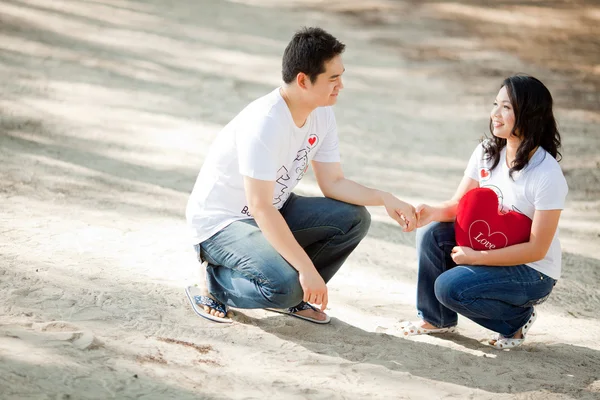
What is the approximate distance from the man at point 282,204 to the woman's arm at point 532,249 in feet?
1.41

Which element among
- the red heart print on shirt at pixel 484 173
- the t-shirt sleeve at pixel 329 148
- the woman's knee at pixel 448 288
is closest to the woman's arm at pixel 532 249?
the woman's knee at pixel 448 288

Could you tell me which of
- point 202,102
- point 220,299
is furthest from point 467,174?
point 202,102

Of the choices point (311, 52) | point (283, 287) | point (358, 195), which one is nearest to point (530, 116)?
point (358, 195)

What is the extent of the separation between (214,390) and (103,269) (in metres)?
1.44

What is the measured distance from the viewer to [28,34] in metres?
8.50

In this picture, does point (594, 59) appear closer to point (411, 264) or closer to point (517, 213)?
point (411, 264)

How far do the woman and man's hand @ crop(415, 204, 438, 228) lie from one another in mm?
112

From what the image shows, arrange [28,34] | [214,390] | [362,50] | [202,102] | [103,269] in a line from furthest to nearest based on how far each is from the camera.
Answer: [362,50], [28,34], [202,102], [103,269], [214,390]

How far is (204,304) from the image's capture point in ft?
12.0

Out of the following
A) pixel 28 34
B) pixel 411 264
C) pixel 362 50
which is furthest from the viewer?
pixel 362 50

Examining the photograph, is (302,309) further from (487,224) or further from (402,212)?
(487,224)

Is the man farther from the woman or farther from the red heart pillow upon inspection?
the woman

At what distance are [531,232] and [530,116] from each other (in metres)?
0.52

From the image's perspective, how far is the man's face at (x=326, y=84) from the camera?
3.38 m
